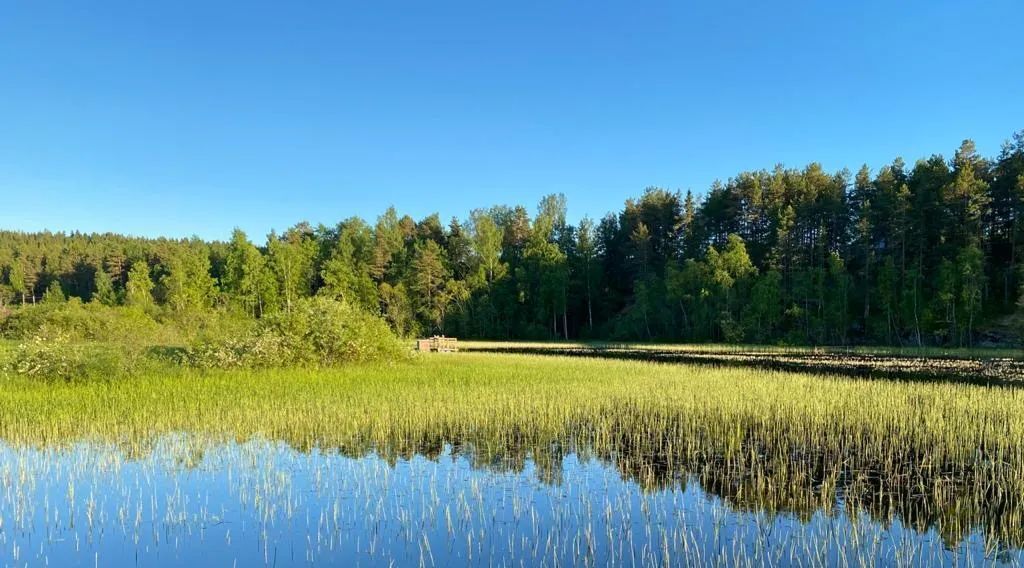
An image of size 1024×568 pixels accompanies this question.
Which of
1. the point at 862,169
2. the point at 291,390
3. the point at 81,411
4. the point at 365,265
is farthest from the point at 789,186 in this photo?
the point at 81,411

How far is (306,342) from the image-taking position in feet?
93.9

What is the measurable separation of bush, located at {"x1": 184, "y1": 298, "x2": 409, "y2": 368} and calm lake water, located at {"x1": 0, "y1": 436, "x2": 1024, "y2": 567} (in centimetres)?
1475

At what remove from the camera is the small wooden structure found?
49.8 m

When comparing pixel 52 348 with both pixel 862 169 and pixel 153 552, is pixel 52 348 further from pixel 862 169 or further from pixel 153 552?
pixel 862 169

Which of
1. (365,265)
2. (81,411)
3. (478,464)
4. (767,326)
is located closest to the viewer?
(478,464)

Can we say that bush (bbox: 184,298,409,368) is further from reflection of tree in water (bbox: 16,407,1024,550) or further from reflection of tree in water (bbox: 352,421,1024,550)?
reflection of tree in water (bbox: 352,421,1024,550)

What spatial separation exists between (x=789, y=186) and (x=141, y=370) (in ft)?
262

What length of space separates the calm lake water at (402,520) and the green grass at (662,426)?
766mm

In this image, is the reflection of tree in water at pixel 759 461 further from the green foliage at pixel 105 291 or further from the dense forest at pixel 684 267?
the green foliage at pixel 105 291

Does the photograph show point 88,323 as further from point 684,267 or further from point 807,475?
point 684,267

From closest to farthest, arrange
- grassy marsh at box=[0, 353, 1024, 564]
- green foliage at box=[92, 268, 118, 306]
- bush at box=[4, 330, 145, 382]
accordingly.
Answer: grassy marsh at box=[0, 353, 1024, 564] → bush at box=[4, 330, 145, 382] → green foliage at box=[92, 268, 118, 306]

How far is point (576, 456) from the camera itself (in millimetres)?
12773

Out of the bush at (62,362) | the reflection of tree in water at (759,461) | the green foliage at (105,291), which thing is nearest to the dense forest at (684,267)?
the green foliage at (105,291)

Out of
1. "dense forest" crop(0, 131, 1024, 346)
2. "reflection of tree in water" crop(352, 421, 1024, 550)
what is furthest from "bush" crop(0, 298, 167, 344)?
"reflection of tree in water" crop(352, 421, 1024, 550)
